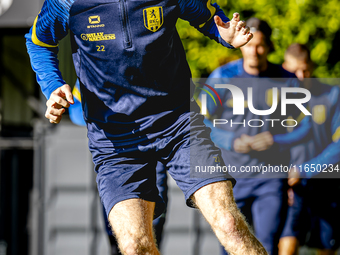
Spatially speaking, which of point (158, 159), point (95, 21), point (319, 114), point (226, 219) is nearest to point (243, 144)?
point (319, 114)

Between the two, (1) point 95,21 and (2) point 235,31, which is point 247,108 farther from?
(1) point 95,21

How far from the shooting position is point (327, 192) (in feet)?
12.3

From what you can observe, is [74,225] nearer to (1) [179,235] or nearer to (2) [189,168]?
(1) [179,235]

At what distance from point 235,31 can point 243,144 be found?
109cm

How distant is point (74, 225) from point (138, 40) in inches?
89.1

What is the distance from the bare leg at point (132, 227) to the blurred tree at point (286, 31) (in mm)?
1687

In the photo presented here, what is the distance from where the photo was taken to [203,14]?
2.45 meters

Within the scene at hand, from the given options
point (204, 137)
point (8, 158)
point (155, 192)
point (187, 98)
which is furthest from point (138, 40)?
point (8, 158)

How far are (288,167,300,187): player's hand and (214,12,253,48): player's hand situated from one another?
4.46ft

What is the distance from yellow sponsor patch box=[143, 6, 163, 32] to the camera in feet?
7.55

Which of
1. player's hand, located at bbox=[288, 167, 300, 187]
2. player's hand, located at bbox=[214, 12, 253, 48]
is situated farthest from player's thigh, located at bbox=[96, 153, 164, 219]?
player's hand, located at bbox=[288, 167, 300, 187]

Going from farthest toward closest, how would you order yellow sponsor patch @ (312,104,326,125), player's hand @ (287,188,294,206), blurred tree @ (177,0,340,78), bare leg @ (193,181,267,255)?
blurred tree @ (177,0,340,78)
player's hand @ (287,188,294,206)
yellow sponsor patch @ (312,104,326,125)
bare leg @ (193,181,267,255)

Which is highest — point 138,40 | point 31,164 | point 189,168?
point 138,40

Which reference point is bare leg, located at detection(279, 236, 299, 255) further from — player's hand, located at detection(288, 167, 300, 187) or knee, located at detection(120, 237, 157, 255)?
knee, located at detection(120, 237, 157, 255)
